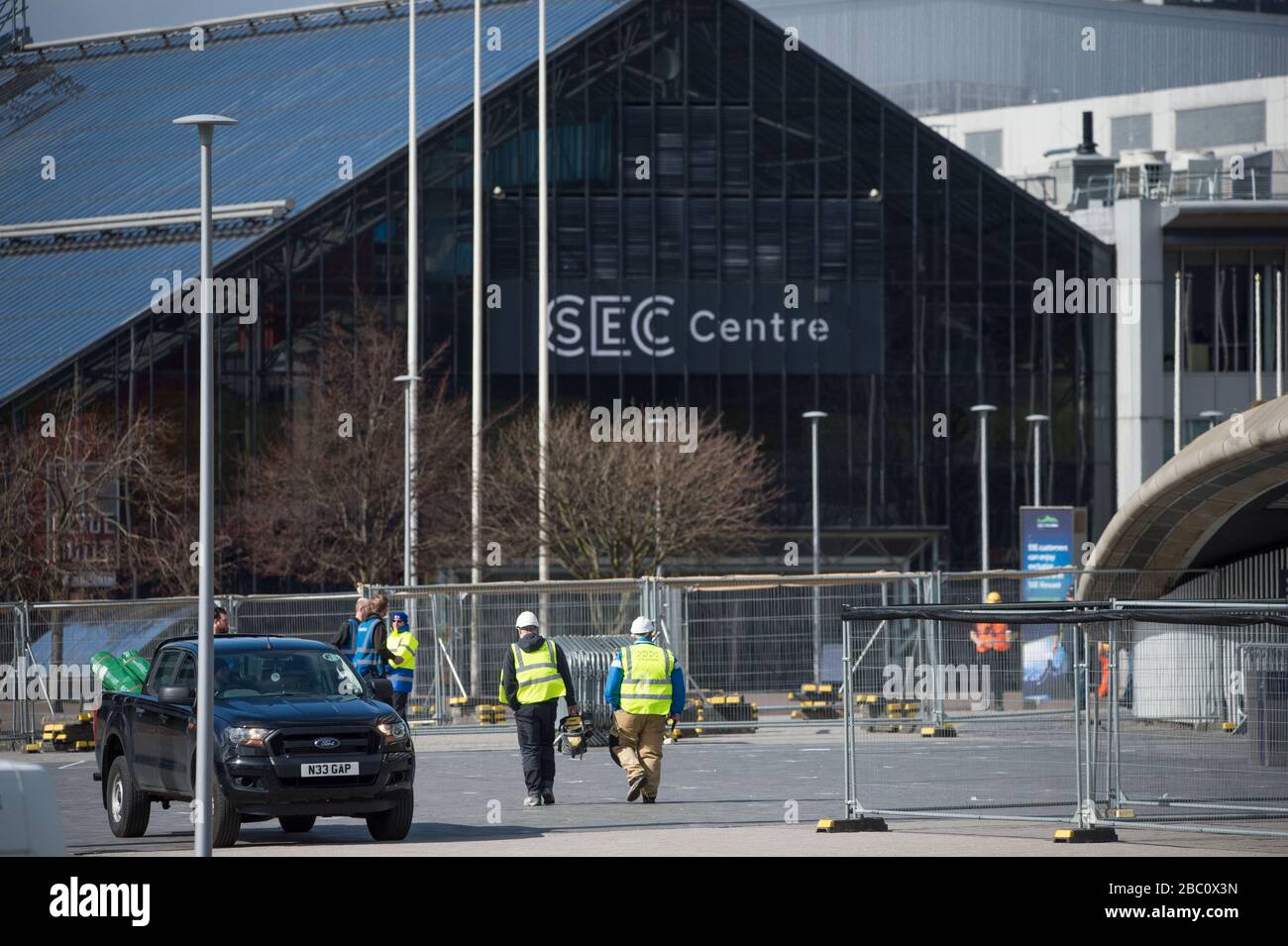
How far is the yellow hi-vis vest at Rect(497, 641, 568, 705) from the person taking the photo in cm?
1933

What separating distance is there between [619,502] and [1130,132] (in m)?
55.3

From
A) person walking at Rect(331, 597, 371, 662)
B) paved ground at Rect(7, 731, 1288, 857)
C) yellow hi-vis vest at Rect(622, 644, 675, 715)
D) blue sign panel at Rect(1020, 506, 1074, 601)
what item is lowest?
paved ground at Rect(7, 731, 1288, 857)

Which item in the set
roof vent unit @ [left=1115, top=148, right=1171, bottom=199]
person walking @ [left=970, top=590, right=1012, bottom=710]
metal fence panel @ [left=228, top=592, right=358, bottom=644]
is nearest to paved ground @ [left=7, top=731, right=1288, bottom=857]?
person walking @ [left=970, top=590, right=1012, bottom=710]

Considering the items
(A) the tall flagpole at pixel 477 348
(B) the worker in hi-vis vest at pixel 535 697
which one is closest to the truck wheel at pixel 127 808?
(B) the worker in hi-vis vest at pixel 535 697

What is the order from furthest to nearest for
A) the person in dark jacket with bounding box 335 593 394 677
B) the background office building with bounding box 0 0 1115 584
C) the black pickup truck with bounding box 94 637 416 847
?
1. the background office building with bounding box 0 0 1115 584
2. the person in dark jacket with bounding box 335 593 394 677
3. the black pickup truck with bounding box 94 637 416 847

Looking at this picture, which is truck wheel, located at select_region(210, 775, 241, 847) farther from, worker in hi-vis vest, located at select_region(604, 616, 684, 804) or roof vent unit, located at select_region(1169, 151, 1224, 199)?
roof vent unit, located at select_region(1169, 151, 1224, 199)

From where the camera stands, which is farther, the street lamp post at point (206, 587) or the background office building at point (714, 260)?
the background office building at point (714, 260)

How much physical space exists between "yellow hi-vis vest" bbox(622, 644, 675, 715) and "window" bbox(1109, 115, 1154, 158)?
252 feet

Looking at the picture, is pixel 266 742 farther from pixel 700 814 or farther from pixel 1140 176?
pixel 1140 176

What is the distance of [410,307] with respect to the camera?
50219 mm

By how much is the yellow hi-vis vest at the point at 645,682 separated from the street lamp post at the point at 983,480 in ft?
118

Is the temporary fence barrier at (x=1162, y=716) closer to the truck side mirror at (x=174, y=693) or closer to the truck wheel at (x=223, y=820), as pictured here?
the truck wheel at (x=223, y=820)

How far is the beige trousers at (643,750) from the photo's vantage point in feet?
62.7
